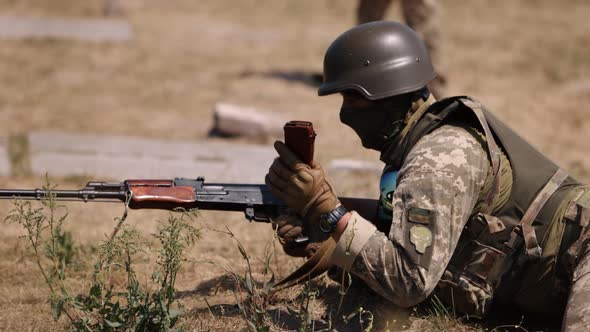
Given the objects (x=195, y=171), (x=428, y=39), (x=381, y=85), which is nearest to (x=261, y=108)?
(x=428, y=39)

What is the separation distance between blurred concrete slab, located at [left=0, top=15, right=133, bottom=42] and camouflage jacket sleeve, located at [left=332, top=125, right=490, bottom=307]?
1175cm

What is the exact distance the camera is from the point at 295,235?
3748mm

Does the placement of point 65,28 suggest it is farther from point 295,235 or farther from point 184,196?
point 295,235

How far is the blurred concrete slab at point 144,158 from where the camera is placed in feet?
24.9

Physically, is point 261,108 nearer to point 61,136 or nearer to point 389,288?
point 61,136

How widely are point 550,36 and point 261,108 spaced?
7.16 meters

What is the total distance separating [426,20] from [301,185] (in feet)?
22.9

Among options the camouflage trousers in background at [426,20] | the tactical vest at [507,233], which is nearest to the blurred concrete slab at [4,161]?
the camouflage trousers in background at [426,20]

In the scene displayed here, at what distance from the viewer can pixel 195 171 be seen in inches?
304

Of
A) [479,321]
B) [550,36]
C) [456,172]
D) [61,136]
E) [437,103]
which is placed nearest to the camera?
[456,172]

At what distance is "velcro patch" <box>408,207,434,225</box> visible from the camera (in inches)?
131

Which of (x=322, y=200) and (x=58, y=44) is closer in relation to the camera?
(x=322, y=200)

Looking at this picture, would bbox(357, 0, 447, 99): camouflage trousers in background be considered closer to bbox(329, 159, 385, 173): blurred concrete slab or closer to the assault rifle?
bbox(329, 159, 385, 173): blurred concrete slab

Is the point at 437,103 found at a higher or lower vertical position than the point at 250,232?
higher
